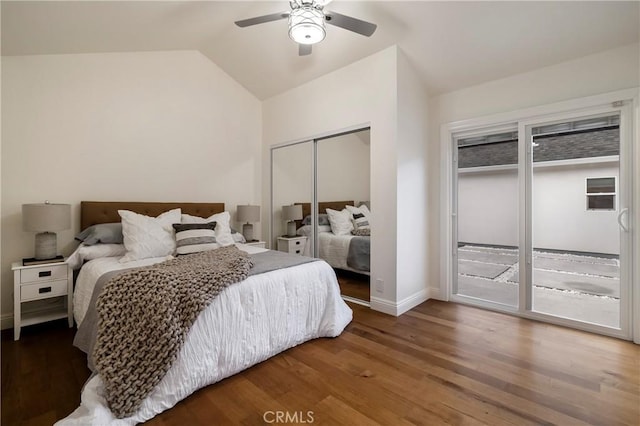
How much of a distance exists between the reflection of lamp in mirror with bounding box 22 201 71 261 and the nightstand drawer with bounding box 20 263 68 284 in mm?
182

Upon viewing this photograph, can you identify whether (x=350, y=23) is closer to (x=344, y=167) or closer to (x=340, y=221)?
(x=344, y=167)

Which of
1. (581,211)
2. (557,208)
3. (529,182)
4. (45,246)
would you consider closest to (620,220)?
(581,211)

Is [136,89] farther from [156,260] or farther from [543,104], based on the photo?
[543,104]

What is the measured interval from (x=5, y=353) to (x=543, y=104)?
5.05m

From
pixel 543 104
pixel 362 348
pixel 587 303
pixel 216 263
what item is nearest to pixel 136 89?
pixel 216 263

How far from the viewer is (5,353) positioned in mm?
2211

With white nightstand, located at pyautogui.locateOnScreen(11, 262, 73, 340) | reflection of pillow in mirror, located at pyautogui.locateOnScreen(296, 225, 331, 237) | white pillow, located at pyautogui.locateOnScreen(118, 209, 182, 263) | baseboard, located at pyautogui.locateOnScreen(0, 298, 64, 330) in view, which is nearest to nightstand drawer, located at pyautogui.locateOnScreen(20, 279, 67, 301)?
white nightstand, located at pyautogui.locateOnScreen(11, 262, 73, 340)

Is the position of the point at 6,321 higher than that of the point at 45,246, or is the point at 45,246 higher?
the point at 45,246

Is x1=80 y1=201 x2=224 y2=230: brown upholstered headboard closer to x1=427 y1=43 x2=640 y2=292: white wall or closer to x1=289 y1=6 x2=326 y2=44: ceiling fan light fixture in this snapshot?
x1=289 y1=6 x2=326 y2=44: ceiling fan light fixture

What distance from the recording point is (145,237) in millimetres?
2723

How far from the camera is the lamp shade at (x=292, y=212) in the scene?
156 inches

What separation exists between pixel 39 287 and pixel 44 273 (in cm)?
12

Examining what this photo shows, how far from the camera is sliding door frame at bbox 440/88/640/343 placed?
242 cm

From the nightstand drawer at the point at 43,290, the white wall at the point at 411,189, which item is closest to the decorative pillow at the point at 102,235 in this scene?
the nightstand drawer at the point at 43,290
